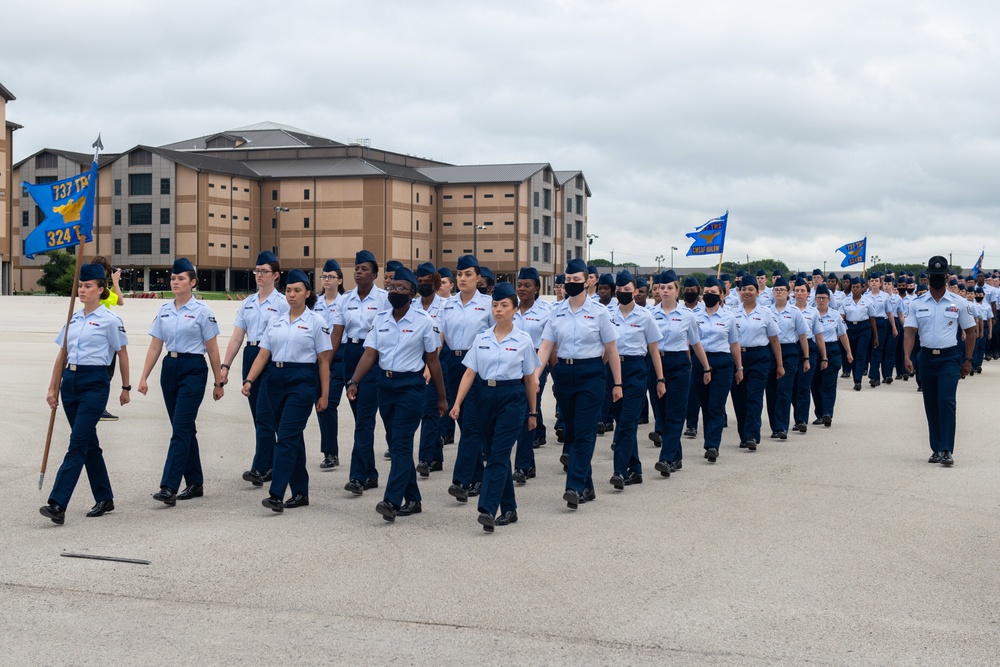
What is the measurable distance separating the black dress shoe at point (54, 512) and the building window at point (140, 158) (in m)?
88.1

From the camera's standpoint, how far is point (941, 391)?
11648 millimetres

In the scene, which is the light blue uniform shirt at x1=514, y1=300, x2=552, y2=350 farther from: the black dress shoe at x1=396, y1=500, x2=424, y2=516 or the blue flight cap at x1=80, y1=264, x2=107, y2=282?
the blue flight cap at x1=80, y1=264, x2=107, y2=282

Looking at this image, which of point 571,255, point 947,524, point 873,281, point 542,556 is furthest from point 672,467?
point 571,255

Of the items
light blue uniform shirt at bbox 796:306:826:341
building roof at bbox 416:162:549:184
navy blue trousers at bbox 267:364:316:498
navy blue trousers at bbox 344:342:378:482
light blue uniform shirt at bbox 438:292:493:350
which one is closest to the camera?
navy blue trousers at bbox 267:364:316:498

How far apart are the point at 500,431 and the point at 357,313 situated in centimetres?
360

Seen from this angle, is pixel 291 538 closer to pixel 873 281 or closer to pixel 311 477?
pixel 311 477

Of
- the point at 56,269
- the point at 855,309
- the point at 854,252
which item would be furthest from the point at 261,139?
the point at 855,309

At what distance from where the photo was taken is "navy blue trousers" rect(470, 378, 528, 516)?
26.6ft

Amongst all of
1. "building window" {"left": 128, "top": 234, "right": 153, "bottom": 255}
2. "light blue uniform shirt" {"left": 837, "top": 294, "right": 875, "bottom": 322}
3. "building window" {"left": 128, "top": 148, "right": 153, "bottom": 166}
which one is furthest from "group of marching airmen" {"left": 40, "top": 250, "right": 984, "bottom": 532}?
"building window" {"left": 128, "top": 148, "right": 153, "bottom": 166}

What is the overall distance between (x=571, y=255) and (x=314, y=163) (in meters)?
27.6

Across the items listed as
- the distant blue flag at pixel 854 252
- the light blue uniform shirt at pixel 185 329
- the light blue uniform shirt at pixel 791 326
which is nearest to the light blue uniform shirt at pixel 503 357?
the light blue uniform shirt at pixel 185 329

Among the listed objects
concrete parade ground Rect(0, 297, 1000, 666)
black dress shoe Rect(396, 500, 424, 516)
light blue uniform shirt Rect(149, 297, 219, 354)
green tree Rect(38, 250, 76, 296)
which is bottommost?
concrete parade ground Rect(0, 297, 1000, 666)

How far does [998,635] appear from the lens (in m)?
5.68

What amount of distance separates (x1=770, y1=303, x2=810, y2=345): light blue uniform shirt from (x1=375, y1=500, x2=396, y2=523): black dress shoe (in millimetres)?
7295
